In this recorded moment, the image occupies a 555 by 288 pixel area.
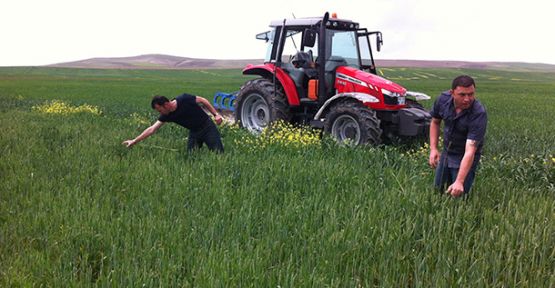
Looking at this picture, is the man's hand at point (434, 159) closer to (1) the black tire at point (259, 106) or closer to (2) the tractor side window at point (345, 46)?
(2) the tractor side window at point (345, 46)

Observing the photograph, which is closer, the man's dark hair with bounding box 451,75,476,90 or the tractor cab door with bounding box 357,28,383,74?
the man's dark hair with bounding box 451,75,476,90

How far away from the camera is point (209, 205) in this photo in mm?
4043

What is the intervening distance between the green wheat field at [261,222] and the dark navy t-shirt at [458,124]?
1.77 feet

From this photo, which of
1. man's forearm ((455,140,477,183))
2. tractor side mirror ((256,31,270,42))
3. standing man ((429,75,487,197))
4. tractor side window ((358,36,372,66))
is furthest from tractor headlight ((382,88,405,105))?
man's forearm ((455,140,477,183))

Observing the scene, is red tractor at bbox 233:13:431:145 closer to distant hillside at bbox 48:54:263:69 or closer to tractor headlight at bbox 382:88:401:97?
tractor headlight at bbox 382:88:401:97

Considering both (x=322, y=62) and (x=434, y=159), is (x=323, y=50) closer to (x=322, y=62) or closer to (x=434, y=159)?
(x=322, y=62)

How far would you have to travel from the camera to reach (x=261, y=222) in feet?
12.0

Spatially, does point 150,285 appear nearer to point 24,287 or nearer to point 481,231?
point 24,287

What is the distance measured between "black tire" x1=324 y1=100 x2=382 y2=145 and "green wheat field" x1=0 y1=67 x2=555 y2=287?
0.80 meters

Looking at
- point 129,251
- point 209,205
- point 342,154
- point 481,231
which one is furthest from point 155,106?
point 481,231

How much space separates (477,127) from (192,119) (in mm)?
4280

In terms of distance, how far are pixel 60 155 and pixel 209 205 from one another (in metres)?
3.37

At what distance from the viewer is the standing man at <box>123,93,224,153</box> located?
633 centimetres

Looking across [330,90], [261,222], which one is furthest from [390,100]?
[261,222]
